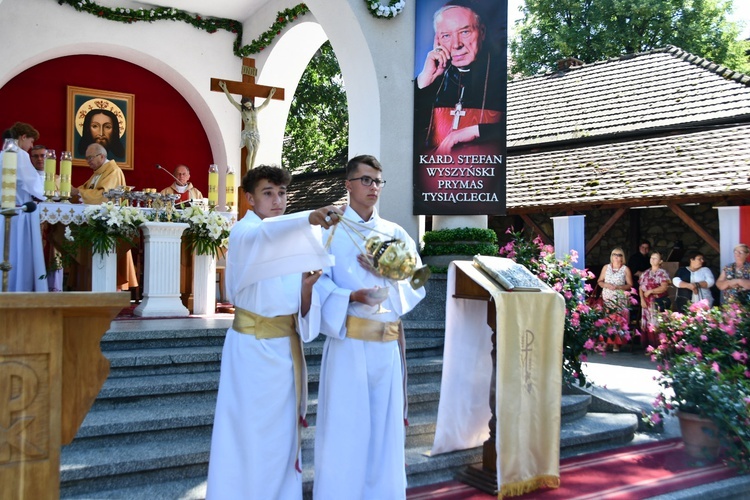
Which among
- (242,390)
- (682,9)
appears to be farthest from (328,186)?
(242,390)

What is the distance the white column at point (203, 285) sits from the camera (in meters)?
8.14

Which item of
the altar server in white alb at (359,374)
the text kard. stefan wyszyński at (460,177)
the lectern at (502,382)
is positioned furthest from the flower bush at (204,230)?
the altar server in white alb at (359,374)

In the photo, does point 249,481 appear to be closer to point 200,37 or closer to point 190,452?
point 190,452

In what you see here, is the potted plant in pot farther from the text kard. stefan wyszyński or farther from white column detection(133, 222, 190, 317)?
white column detection(133, 222, 190, 317)

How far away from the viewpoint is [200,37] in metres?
12.1

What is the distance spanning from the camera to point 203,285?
8172 mm

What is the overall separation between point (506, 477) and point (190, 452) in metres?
2.01

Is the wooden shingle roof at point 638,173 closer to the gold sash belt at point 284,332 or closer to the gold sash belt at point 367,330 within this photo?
the gold sash belt at point 367,330

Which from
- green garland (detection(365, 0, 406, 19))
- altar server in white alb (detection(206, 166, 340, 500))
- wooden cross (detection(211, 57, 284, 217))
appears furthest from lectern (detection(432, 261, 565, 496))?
wooden cross (detection(211, 57, 284, 217))

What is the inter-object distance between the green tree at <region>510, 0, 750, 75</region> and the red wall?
61.4 ft

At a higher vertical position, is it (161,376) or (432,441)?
(161,376)

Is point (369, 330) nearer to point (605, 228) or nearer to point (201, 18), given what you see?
point (201, 18)

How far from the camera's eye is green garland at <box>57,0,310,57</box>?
1109cm

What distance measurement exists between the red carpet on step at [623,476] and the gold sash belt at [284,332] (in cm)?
120
